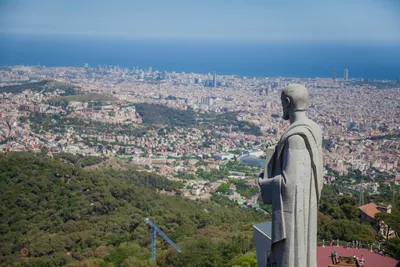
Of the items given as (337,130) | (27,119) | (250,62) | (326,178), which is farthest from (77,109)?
(250,62)

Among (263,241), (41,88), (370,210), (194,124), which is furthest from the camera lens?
(41,88)

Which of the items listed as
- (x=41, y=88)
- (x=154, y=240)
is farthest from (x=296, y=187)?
(x=41, y=88)

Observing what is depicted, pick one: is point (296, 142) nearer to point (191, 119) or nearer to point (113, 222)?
point (113, 222)

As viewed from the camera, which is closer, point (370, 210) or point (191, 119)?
point (370, 210)

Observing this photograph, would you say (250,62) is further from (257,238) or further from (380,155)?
(257,238)

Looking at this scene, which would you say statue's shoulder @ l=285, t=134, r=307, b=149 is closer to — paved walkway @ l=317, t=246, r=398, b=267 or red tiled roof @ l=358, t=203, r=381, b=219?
Result: paved walkway @ l=317, t=246, r=398, b=267

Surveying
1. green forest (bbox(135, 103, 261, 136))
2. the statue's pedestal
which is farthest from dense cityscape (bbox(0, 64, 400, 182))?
the statue's pedestal

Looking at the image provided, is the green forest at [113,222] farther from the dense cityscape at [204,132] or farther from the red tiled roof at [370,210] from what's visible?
the dense cityscape at [204,132]
